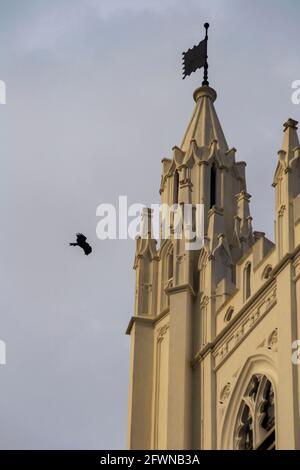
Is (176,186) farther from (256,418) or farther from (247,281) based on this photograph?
(256,418)

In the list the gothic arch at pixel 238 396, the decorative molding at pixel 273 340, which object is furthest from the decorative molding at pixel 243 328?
the gothic arch at pixel 238 396

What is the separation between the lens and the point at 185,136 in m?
47.7

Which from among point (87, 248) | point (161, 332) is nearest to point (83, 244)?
point (87, 248)

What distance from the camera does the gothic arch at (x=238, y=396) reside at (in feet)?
130

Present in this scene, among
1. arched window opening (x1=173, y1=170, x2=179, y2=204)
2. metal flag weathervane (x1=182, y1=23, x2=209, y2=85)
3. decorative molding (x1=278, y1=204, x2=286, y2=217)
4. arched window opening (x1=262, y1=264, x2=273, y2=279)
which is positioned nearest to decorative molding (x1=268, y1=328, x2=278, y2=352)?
arched window opening (x1=262, y1=264, x2=273, y2=279)

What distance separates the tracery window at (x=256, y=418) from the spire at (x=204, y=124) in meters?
8.88

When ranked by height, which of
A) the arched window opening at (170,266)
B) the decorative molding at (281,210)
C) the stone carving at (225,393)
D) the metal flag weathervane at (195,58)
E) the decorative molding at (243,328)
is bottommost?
the stone carving at (225,393)

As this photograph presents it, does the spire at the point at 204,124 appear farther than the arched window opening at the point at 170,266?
Yes

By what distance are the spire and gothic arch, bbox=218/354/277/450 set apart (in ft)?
27.4

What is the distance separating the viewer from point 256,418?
129 ft

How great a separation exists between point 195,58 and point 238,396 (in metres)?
12.5

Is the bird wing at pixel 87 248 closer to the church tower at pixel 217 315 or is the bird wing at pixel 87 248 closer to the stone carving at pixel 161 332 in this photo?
the church tower at pixel 217 315
